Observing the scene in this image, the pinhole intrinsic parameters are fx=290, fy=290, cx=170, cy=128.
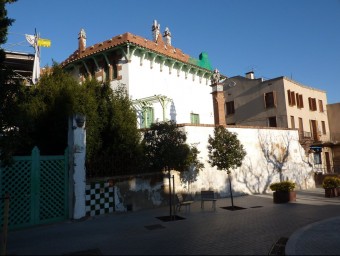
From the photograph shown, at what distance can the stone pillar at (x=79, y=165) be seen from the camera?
10.1 meters

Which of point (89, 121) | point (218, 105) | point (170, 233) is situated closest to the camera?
point (170, 233)

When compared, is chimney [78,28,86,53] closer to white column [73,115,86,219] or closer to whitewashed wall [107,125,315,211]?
whitewashed wall [107,125,315,211]

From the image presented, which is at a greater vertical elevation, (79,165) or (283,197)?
(79,165)

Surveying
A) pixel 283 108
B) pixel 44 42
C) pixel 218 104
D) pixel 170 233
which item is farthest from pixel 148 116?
pixel 283 108

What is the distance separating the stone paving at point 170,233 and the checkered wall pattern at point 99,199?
31 cm

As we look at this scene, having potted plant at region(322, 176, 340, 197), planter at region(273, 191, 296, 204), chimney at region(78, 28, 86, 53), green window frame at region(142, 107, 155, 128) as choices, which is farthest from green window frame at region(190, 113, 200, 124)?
potted plant at region(322, 176, 340, 197)

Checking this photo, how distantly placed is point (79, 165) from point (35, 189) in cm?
161

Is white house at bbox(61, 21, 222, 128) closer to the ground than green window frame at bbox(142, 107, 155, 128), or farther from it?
farther from it

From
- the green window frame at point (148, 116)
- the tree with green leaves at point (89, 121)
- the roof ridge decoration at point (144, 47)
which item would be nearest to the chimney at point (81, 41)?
the roof ridge decoration at point (144, 47)

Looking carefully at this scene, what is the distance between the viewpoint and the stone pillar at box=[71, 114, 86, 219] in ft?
33.0

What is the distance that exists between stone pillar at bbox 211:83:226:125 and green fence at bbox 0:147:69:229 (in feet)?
32.6

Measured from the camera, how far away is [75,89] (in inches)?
501

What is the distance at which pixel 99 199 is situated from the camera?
10914mm

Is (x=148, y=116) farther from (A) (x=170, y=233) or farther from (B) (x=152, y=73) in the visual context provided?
(A) (x=170, y=233)
